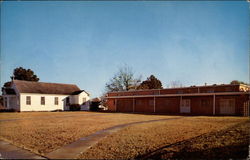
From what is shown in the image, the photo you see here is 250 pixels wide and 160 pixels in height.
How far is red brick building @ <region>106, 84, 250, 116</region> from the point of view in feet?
82.0

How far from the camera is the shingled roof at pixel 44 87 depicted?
34969 millimetres

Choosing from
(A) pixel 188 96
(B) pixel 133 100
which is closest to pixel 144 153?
(A) pixel 188 96

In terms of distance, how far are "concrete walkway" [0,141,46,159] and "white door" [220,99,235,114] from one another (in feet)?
80.2

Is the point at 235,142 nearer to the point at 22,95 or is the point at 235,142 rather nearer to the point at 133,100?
the point at 133,100

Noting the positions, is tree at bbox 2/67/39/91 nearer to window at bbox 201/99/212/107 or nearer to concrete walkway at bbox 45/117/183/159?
window at bbox 201/99/212/107

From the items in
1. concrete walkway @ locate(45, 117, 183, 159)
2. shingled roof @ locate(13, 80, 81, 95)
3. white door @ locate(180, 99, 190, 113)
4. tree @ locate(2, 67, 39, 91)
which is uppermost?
tree @ locate(2, 67, 39, 91)

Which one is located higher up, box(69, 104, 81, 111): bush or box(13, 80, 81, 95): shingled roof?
box(13, 80, 81, 95): shingled roof

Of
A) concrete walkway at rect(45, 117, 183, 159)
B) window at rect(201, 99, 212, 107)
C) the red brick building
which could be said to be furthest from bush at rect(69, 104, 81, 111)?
concrete walkway at rect(45, 117, 183, 159)

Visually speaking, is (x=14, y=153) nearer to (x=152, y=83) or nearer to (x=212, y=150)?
(x=212, y=150)

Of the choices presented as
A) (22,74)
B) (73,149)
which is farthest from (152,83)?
(73,149)

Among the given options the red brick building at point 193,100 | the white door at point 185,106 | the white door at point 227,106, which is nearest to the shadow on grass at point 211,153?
the red brick building at point 193,100

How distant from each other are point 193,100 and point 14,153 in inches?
1007

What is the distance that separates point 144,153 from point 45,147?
12.9ft

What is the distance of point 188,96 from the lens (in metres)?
29.4
